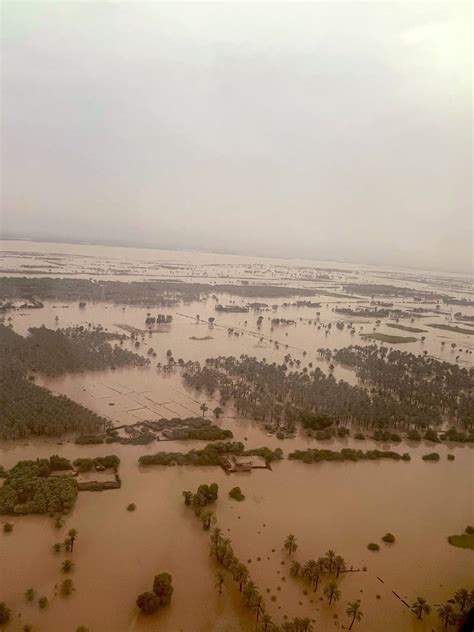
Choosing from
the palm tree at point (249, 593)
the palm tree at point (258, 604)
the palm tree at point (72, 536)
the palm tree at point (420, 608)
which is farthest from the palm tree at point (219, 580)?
the palm tree at point (420, 608)

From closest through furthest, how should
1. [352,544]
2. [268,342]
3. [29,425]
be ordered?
[352,544], [29,425], [268,342]

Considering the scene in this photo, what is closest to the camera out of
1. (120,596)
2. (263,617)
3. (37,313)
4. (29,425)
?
(263,617)

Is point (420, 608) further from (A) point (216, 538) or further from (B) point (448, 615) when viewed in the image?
(A) point (216, 538)

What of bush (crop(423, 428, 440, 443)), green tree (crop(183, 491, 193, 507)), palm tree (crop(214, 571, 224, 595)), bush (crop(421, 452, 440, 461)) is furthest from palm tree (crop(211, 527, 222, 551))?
bush (crop(423, 428, 440, 443))

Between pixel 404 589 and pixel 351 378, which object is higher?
pixel 351 378

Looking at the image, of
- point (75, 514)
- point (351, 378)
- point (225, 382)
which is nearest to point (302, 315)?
point (351, 378)

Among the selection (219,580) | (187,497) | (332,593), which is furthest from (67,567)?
(332,593)

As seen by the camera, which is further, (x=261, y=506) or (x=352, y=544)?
(x=261, y=506)

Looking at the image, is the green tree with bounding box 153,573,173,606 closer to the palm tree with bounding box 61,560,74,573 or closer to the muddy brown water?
the muddy brown water

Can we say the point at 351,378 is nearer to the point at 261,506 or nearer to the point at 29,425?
the point at 261,506
